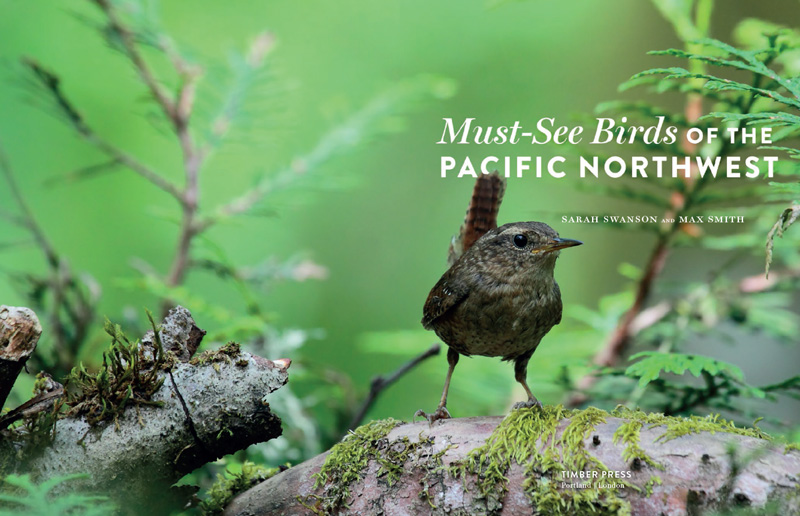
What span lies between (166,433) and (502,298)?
1093mm

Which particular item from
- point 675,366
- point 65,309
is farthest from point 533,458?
point 65,309

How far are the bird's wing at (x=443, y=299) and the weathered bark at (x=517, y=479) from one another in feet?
1.63

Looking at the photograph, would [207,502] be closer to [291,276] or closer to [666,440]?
[666,440]

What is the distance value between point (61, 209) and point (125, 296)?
3.41 ft

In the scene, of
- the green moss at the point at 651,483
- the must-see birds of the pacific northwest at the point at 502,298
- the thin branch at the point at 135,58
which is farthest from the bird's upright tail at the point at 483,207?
the thin branch at the point at 135,58

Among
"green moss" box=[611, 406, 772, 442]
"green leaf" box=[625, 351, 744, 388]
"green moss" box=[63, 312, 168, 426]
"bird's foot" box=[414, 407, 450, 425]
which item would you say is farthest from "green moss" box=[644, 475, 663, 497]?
"green moss" box=[63, 312, 168, 426]

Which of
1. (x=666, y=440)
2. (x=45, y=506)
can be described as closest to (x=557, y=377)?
(x=666, y=440)

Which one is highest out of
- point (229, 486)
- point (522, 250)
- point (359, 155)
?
point (359, 155)

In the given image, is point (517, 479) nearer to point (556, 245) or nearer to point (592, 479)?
point (592, 479)

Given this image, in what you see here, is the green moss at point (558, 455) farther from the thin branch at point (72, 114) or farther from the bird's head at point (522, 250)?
the thin branch at point (72, 114)

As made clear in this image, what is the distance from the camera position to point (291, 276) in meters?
3.12

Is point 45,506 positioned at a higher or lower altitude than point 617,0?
lower

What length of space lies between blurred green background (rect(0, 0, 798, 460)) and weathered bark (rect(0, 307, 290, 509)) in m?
3.64

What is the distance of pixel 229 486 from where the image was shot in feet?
6.03
